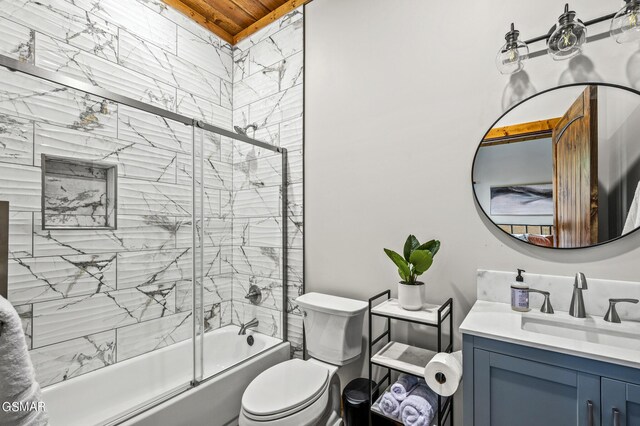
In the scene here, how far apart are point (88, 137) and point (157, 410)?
143 cm

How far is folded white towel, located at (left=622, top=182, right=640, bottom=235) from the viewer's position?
1204 millimetres

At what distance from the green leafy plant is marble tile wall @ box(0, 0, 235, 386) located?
3.80ft

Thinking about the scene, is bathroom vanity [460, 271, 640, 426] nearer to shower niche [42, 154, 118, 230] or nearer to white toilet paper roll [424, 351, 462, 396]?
white toilet paper roll [424, 351, 462, 396]

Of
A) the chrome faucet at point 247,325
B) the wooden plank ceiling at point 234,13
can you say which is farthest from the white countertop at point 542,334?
the wooden plank ceiling at point 234,13

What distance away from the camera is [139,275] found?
1826mm

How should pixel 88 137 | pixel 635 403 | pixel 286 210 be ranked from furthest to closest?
pixel 286 210 < pixel 88 137 < pixel 635 403

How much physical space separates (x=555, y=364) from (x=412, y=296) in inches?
23.1

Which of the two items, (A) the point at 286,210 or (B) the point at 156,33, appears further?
(A) the point at 286,210

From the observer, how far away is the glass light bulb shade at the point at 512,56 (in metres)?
1.37

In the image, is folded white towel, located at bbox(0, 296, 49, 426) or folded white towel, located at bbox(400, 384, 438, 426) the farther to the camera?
folded white towel, located at bbox(400, 384, 438, 426)

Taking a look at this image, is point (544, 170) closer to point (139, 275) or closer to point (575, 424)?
point (575, 424)

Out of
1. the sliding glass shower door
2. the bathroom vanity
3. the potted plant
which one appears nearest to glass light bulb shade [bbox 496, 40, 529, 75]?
the potted plant

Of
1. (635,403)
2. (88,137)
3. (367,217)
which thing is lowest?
(635,403)

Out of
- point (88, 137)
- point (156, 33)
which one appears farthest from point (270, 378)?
point (156, 33)
